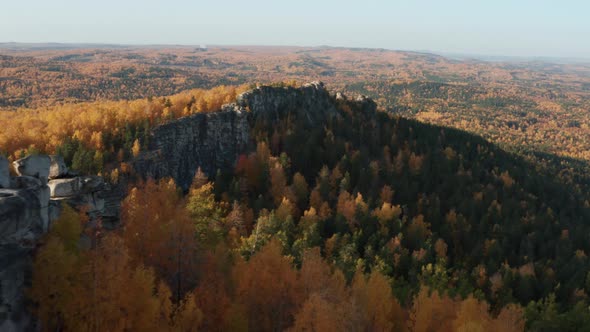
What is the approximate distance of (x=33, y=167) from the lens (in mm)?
36094

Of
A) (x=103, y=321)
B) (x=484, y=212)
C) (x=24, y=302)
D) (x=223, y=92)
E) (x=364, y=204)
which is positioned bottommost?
(x=484, y=212)

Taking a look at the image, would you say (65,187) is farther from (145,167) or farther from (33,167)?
(145,167)

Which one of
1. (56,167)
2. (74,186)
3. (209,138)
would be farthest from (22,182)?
(209,138)

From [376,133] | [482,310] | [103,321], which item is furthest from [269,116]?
[103,321]

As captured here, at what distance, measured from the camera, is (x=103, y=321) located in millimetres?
33469

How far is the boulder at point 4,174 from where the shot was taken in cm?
3308

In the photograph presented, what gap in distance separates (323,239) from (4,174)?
57.8 metres

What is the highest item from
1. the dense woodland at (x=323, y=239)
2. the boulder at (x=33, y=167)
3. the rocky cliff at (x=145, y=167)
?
the boulder at (x=33, y=167)

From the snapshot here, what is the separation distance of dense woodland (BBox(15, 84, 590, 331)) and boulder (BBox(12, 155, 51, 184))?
3.88 m

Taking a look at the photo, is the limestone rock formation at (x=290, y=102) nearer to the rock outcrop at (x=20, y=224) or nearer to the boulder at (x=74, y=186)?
the boulder at (x=74, y=186)

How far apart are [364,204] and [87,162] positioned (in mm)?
53742

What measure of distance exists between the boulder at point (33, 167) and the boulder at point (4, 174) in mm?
2200

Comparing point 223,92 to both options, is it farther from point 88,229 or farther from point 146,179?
point 88,229

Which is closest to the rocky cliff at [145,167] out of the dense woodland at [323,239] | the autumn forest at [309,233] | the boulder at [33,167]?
the boulder at [33,167]
